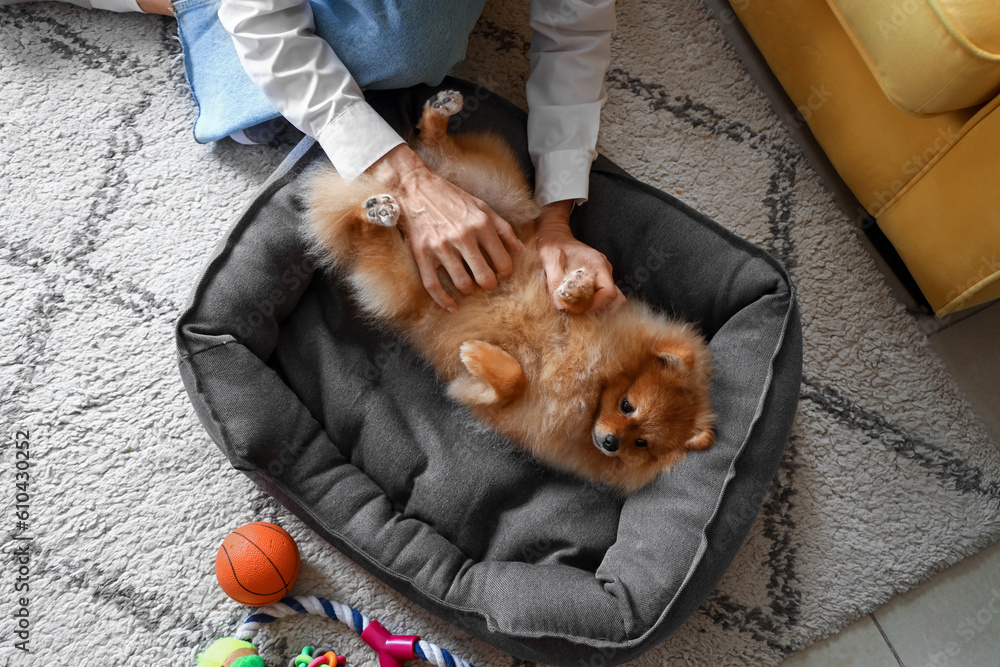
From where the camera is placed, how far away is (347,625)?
179 centimetres

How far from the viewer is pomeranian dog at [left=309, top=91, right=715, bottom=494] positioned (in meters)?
1.67

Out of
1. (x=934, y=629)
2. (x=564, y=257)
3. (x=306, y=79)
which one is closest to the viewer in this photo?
(x=306, y=79)

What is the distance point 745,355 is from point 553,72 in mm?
940

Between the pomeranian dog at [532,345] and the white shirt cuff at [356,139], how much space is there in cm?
5

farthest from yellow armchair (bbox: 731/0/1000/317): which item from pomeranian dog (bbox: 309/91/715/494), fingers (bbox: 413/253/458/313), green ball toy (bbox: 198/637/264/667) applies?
green ball toy (bbox: 198/637/264/667)

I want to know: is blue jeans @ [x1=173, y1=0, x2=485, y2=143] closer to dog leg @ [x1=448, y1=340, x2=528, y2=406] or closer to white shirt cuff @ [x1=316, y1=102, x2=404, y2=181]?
white shirt cuff @ [x1=316, y1=102, x2=404, y2=181]

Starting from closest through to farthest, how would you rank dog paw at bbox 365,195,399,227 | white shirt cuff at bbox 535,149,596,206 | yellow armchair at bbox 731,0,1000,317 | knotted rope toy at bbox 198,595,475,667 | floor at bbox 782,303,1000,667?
yellow armchair at bbox 731,0,1000,317 < dog paw at bbox 365,195,399,227 < knotted rope toy at bbox 198,595,475,667 < white shirt cuff at bbox 535,149,596,206 < floor at bbox 782,303,1000,667

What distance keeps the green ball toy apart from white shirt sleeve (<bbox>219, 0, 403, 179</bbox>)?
1249 mm

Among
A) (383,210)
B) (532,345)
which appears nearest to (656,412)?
(532,345)

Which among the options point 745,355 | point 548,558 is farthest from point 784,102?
point 548,558

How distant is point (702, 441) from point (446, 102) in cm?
113

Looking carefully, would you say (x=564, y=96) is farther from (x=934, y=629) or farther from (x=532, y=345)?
(x=934, y=629)

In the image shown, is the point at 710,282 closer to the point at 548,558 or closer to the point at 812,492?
the point at 812,492

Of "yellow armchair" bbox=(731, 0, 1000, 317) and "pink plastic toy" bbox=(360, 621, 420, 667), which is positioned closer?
"yellow armchair" bbox=(731, 0, 1000, 317)
